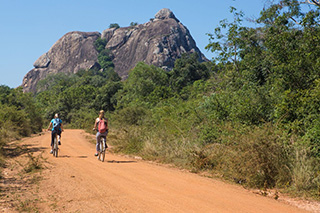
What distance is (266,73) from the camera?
18.0m

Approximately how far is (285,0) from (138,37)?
125261 mm

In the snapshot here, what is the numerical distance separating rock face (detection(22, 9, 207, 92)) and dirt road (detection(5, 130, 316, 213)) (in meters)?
111

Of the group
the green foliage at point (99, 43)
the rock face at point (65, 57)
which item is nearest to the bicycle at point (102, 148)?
the rock face at point (65, 57)

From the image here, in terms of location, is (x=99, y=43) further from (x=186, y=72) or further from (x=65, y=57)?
(x=186, y=72)

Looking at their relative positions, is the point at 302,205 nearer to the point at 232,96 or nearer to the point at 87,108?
the point at 232,96

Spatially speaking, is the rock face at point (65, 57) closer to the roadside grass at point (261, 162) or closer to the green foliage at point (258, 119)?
the green foliage at point (258, 119)

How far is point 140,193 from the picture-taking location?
8.10 m

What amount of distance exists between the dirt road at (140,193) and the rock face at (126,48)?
365 ft

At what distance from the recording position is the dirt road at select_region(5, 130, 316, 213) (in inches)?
275

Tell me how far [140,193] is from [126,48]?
5545 inches

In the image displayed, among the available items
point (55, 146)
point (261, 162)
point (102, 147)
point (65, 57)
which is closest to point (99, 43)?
point (65, 57)

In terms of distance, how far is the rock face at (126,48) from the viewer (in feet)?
421

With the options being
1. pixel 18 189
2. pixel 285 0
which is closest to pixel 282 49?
pixel 285 0

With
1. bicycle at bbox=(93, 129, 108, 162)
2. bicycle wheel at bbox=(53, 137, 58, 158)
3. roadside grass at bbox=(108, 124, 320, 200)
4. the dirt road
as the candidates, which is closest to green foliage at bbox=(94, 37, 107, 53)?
bicycle wheel at bbox=(53, 137, 58, 158)
